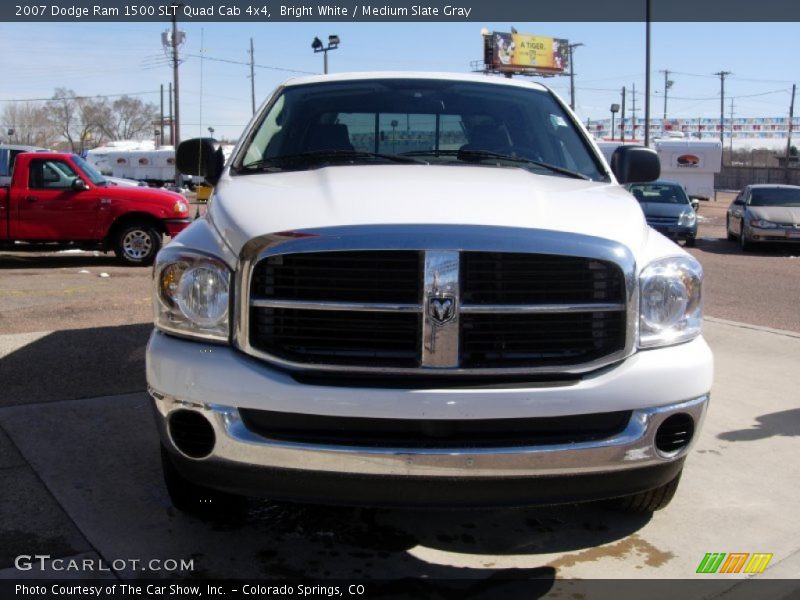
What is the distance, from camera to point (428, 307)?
10.4 ft

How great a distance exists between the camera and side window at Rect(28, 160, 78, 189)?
14.3 meters

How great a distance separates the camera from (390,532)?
3975mm

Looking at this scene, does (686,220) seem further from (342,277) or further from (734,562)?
(342,277)

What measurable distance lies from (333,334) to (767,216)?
62.3 feet

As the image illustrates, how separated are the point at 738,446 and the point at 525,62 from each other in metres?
78.6

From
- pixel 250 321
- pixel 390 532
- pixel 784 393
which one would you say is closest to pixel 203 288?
pixel 250 321

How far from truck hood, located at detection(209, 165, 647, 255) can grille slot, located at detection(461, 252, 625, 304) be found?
0.13 m

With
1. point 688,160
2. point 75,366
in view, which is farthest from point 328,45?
point 75,366

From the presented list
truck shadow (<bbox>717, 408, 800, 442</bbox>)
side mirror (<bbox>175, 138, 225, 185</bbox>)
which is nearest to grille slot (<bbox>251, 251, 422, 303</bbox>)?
side mirror (<bbox>175, 138, 225, 185</bbox>)

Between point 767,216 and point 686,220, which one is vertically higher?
point 767,216

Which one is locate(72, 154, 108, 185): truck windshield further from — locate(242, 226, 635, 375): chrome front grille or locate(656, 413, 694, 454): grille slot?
locate(656, 413, 694, 454): grille slot

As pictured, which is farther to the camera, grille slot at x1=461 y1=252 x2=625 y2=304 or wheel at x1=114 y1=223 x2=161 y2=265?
wheel at x1=114 y1=223 x2=161 y2=265

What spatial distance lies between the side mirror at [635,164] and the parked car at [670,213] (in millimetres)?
15934

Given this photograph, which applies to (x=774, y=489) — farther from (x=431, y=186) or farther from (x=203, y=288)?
(x=203, y=288)
